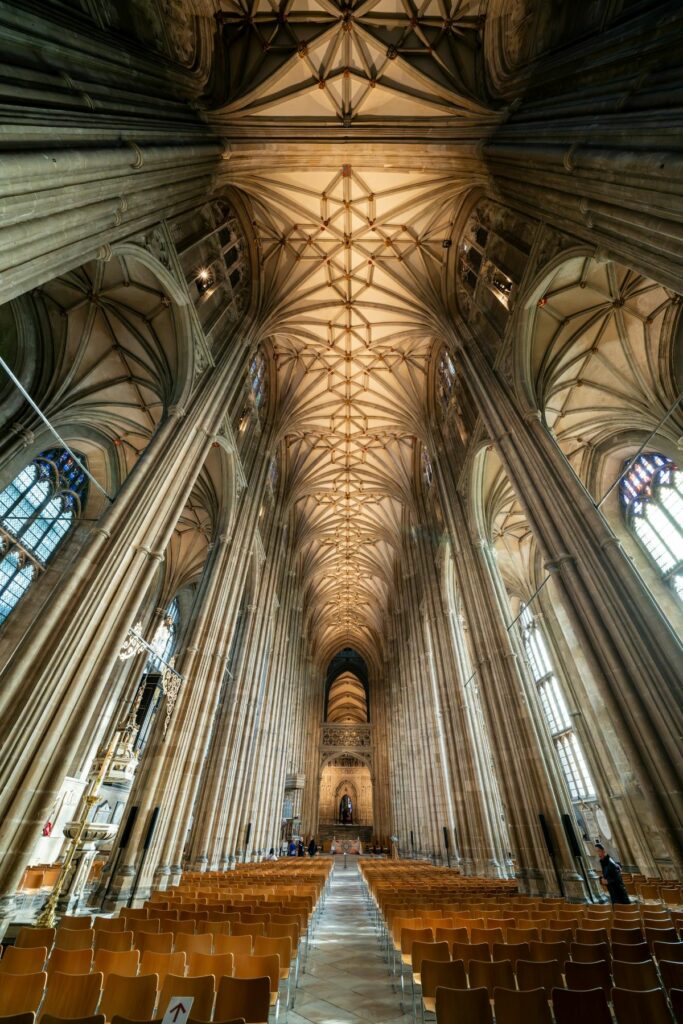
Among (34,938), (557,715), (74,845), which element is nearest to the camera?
(34,938)

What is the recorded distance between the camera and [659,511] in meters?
15.0

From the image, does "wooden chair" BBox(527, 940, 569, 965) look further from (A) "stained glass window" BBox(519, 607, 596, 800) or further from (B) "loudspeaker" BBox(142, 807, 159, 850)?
(A) "stained glass window" BBox(519, 607, 596, 800)

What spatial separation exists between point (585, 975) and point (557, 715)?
68.7 feet

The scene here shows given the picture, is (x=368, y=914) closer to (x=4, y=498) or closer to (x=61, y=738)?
(x=61, y=738)

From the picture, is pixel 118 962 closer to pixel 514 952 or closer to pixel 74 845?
pixel 514 952

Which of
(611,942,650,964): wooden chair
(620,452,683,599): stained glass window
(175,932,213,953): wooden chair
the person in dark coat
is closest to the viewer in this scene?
(611,942,650,964): wooden chair

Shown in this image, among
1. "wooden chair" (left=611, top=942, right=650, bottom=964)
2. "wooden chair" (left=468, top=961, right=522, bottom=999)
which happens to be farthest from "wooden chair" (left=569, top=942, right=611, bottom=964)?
Answer: "wooden chair" (left=468, top=961, right=522, bottom=999)

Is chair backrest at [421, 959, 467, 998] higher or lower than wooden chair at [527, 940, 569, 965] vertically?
lower

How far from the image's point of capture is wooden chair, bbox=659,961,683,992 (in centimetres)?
312

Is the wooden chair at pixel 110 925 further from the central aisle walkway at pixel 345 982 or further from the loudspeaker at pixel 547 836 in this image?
the loudspeaker at pixel 547 836

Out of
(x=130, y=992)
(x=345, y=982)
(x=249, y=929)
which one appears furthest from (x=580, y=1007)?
(x=345, y=982)

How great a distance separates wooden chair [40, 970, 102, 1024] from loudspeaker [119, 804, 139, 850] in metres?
8.82

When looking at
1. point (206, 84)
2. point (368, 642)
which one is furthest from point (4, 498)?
point (368, 642)

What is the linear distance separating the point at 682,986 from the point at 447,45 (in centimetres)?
1960
